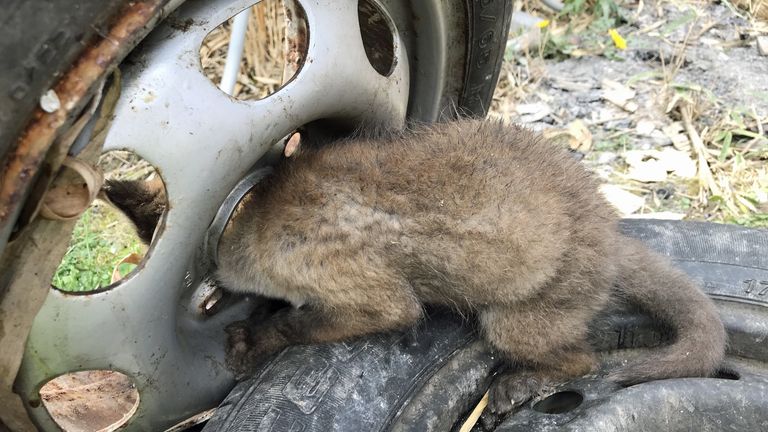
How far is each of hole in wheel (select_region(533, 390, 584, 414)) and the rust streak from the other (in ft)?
5.69

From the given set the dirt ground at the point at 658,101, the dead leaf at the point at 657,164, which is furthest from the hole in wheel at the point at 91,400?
the dead leaf at the point at 657,164

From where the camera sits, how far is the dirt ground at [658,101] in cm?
434

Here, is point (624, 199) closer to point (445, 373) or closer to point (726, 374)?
point (726, 374)

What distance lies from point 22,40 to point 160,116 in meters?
0.53

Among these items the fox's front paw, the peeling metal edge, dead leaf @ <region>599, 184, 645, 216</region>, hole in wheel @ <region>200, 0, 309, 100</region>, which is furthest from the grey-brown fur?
hole in wheel @ <region>200, 0, 309, 100</region>

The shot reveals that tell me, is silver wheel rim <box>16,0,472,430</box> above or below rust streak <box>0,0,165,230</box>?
below

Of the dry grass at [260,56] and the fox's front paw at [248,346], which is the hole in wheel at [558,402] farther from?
the dry grass at [260,56]

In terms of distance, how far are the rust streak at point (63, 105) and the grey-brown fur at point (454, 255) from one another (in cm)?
110

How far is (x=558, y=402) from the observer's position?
9.04 feet

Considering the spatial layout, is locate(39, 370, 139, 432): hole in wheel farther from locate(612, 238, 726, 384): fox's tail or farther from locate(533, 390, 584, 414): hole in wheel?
locate(612, 238, 726, 384): fox's tail

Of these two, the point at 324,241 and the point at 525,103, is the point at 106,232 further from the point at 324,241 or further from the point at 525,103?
the point at 525,103

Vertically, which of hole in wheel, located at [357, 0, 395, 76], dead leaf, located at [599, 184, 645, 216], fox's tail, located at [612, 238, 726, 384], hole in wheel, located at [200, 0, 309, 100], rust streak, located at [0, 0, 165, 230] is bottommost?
dead leaf, located at [599, 184, 645, 216]

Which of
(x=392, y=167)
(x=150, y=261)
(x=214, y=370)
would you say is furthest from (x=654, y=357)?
(x=150, y=261)

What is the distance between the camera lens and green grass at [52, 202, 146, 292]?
3.82 metres
